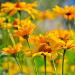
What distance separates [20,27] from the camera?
106 cm

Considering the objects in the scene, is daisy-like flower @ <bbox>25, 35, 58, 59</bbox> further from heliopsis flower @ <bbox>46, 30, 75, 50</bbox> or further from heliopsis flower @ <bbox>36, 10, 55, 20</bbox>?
heliopsis flower @ <bbox>36, 10, 55, 20</bbox>

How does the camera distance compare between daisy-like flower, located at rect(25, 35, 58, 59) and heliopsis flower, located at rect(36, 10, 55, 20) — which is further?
heliopsis flower, located at rect(36, 10, 55, 20)

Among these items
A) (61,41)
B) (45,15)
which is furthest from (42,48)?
(45,15)

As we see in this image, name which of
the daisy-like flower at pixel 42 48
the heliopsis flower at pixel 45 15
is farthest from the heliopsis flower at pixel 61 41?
the heliopsis flower at pixel 45 15

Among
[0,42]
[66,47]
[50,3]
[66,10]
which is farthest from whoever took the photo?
[50,3]

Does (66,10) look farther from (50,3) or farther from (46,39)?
(50,3)

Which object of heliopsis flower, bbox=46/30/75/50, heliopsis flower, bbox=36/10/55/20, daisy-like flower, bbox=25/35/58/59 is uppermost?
heliopsis flower, bbox=46/30/75/50

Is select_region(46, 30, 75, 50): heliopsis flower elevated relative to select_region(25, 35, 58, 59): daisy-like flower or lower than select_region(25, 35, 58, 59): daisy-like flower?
elevated

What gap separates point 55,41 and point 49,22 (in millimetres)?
1295

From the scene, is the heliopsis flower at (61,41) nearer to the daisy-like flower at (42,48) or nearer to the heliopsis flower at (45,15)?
the daisy-like flower at (42,48)

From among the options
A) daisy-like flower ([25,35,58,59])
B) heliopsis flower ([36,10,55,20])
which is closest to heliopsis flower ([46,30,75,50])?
daisy-like flower ([25,35,58,59])

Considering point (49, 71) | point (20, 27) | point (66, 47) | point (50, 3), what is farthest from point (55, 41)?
point (50, 3)

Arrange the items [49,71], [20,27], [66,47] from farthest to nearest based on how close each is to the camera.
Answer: [49,71]
[20,27]
[66,47]

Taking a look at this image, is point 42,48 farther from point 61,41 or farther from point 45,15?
point 45,15
